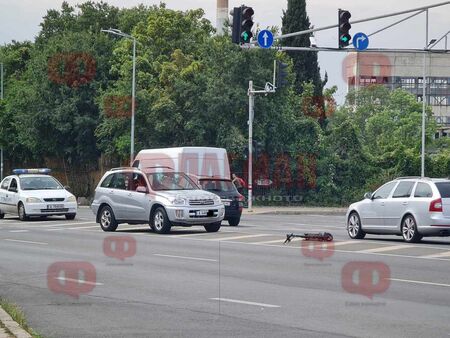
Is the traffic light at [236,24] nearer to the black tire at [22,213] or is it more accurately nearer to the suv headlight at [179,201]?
the suv headlight at [179,201]

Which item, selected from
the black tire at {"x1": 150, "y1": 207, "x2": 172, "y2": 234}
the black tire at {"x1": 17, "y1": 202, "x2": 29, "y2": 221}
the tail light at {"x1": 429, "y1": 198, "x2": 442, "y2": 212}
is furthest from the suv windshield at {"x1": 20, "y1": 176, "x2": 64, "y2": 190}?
the tail light at {"x1": 429, "y1": 198, "x2": 442, "y2": 212}

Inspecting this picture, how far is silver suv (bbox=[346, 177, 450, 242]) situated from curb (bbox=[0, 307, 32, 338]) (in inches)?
551

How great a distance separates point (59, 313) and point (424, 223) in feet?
43.3

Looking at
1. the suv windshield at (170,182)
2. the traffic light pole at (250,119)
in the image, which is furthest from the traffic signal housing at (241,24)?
the traffic light pole at (250,119)

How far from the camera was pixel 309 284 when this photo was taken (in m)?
15.1

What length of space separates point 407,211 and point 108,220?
28.9 feet

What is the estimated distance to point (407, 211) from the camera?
78.5ft

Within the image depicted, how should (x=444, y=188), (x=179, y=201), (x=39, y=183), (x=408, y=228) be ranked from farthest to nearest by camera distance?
(x=39, y=183)
(x=179, y=201)
(x=408, y=228)
(x=444, y=188)

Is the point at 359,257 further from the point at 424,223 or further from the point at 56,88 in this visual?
the point at 56,88

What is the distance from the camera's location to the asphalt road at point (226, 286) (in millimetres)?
11031

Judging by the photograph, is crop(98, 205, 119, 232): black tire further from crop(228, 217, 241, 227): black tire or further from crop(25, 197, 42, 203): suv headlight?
crop(25, 197, 42, 203): suv headlight

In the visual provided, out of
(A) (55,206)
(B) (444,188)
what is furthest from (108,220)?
(B) (444,188)

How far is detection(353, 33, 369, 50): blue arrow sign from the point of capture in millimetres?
30906

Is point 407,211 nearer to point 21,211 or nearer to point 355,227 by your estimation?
point 355,227
